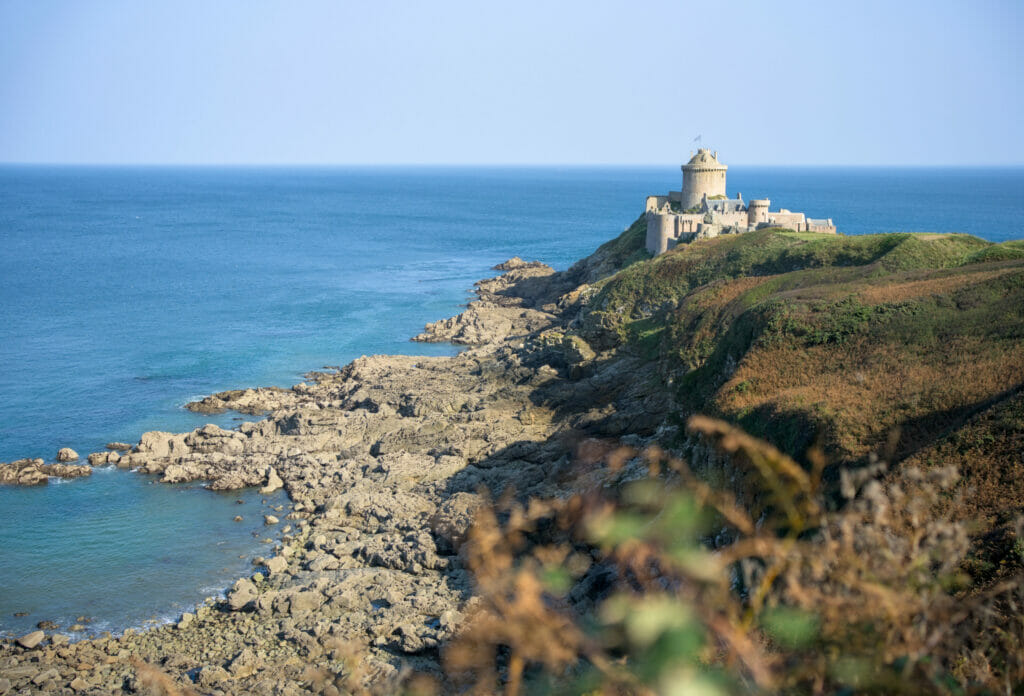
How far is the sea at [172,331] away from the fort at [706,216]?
18.6 m

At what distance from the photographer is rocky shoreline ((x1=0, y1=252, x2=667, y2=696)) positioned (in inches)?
832

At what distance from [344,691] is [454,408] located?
68.6 feet

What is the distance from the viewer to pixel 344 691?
18.2m

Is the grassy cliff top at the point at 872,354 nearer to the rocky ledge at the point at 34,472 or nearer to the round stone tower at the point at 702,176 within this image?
the round stone tower at the point at 702,176

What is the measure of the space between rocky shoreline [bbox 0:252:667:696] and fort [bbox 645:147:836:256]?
16.1 meters

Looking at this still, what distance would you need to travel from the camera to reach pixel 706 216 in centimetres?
5722

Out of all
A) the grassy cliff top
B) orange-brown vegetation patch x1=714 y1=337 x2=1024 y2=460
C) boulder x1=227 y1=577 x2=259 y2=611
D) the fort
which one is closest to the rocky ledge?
boulder x1=227 y1=577 x2=259 y2=611

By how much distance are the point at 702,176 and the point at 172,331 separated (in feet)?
135

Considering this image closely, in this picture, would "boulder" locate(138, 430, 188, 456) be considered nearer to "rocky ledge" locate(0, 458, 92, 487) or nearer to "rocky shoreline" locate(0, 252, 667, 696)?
"rocky shoreline" locate(0, 252, 667, 696)

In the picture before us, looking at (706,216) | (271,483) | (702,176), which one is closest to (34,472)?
(271,483)

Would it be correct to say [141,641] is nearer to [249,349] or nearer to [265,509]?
[265,509]

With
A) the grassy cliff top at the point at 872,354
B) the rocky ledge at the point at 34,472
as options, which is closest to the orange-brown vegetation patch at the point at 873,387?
the grassy cliff top at the point at 872,354

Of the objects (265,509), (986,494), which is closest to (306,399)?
(265,509)

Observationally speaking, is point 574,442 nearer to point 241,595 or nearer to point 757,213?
point 241,595
